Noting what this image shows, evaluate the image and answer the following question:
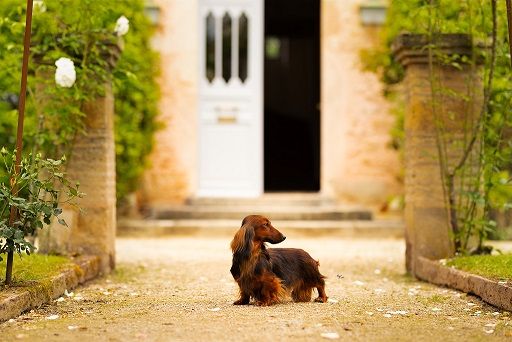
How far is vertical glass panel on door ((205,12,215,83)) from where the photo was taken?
1261 cm

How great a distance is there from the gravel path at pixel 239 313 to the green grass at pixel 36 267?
8.5 inches

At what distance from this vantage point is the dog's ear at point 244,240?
4809mm

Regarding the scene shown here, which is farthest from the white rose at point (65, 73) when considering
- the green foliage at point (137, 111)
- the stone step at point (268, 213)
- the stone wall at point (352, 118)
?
the stone wall at point (352, 118)

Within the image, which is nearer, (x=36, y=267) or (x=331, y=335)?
(x=331, y=335)

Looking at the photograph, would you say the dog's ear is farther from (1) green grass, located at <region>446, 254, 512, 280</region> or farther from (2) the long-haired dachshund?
(1) green grass, located at <region>446, 254, 512, 280</region>

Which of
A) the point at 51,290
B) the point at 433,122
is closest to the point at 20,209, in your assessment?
the point at 51,290

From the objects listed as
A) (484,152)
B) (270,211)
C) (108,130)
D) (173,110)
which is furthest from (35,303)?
(173,110)

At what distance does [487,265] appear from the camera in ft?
19.7

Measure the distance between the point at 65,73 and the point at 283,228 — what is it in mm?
5237

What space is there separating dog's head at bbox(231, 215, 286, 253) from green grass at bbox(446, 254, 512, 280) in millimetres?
1568

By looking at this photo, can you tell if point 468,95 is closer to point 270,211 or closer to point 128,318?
point 128,318

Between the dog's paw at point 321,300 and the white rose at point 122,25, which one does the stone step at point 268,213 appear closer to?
the white rose at point 122,25

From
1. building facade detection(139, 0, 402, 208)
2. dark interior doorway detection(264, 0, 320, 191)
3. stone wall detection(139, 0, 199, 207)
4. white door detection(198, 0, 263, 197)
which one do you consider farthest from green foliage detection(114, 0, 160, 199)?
dark interior doorway detection(264, 0, 320, 191)

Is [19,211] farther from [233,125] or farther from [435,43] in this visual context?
[233,125]
